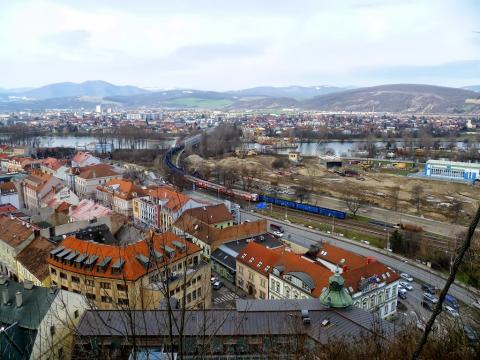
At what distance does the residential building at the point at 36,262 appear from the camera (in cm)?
1476

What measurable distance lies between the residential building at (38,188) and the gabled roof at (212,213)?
10.5 meters

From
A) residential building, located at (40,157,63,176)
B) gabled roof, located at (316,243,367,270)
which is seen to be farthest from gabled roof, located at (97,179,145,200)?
gabled roof, located at (316,243,367,270)

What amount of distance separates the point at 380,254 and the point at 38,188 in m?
21.3

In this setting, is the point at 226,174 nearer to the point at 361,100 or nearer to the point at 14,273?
the point at 14,273

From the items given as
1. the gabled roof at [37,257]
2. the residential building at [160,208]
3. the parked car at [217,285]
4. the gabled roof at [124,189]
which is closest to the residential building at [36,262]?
the gabled roof at [37,257]

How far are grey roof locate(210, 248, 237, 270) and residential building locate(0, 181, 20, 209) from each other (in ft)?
51.8

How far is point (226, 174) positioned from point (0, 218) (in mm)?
22145

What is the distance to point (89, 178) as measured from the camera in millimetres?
30641

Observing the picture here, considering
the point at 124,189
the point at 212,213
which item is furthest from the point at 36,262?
the point at 124,189

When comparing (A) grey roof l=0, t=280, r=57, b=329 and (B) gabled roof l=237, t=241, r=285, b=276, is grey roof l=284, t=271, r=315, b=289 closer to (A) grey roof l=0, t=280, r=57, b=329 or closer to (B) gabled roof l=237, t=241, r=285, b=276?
(B) gabled roof l=237, t=241, r=285, b=276

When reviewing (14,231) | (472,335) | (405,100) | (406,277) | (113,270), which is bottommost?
(406,277)

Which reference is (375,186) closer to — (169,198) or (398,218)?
(398,218)

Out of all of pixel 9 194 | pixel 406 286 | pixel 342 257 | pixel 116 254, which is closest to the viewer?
pixel 116 254

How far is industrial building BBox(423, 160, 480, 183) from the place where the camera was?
41.1 m
